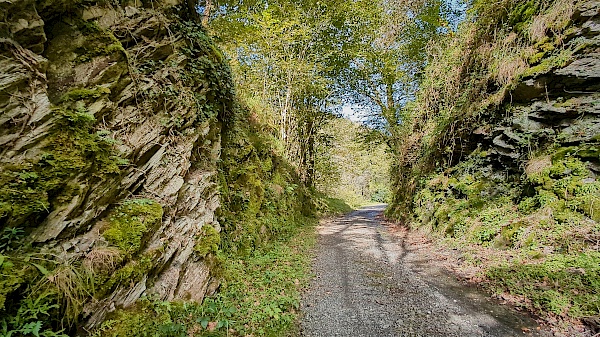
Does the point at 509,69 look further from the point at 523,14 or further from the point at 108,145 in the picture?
the point at 108,145

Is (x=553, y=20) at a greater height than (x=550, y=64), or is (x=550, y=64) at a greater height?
(x=553, y=20)

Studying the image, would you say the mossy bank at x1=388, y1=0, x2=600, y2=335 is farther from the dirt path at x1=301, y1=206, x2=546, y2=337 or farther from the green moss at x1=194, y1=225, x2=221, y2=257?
the green moss at x1=194, y1=225, x2=221, y2=257

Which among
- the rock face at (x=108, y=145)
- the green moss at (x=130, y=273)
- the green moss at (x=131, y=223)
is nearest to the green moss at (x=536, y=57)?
the rock face at (x=108, y=145)

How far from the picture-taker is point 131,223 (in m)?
3.32

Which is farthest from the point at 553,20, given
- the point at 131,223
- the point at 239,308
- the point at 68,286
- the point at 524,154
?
the point at 68,286

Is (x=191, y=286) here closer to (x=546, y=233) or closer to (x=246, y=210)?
(x=246, y=210)

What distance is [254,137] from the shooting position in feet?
29.5

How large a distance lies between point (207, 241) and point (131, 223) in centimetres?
137

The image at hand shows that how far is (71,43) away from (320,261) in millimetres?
5509

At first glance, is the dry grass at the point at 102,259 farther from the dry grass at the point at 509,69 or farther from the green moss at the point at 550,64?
the dry grass at the point at 509,69

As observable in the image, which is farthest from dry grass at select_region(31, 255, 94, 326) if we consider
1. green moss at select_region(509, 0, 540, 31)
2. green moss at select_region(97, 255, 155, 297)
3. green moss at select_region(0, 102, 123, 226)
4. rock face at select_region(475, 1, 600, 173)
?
green moss at select_region(509, 0, 540, 31)

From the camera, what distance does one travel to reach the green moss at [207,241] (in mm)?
4320

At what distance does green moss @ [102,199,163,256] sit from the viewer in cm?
311

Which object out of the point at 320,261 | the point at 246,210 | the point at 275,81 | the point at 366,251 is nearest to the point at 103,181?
the point at 246,210
